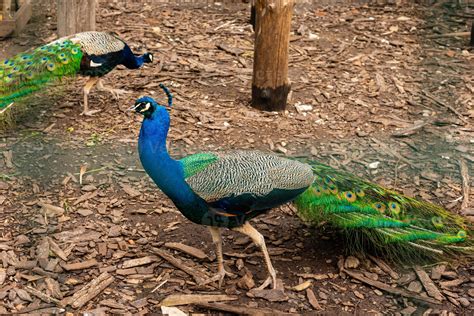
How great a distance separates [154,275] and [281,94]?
6.57 feet

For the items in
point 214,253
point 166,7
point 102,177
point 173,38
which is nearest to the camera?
point 214,253

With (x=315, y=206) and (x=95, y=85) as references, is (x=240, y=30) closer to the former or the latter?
(x=95, y=85)

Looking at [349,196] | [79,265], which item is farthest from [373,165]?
[79,265]

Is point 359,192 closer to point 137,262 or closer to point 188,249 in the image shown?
point 188,249

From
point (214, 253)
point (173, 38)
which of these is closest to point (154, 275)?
point (214, 253)

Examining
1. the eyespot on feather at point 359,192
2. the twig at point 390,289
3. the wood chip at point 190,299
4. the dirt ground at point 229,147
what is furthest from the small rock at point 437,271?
the wood chip at point 190,299

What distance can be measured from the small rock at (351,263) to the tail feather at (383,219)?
0.33ft

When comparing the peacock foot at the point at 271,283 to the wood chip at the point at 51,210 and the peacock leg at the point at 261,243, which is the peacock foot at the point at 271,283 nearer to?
the peacock leg at the point at 261,243

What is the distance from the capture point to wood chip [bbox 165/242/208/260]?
334cm

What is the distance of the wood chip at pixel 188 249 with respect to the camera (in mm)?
3338

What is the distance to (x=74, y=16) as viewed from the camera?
5266 millimetres

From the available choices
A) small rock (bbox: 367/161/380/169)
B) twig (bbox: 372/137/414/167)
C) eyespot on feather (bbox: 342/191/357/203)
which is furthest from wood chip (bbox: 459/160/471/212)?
eyespot on feather (bbox: 342/191/357/203)

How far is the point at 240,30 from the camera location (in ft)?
20.4

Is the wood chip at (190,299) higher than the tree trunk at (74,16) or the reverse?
the reverse
